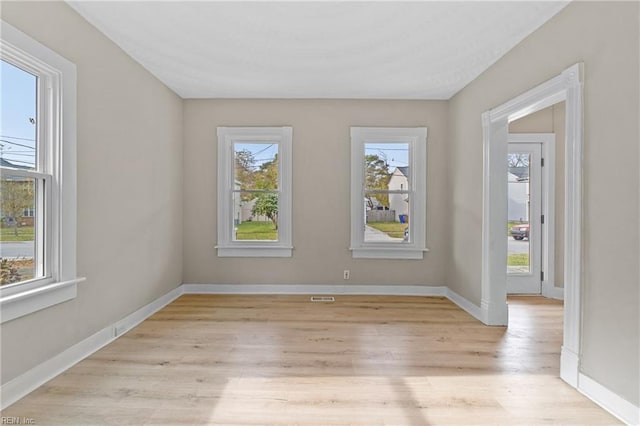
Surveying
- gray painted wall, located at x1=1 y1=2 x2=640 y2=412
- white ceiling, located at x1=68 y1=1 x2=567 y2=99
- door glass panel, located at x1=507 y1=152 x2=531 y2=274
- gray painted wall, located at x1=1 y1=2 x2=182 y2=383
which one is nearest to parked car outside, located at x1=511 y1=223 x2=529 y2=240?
door glass panel, located at x1=507 y1=152 x2=531 y2=274

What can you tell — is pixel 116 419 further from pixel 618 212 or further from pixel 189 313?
pixel 618 212

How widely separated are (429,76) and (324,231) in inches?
90.7

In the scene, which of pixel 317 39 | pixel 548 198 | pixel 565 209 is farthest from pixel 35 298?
pixel 548 198

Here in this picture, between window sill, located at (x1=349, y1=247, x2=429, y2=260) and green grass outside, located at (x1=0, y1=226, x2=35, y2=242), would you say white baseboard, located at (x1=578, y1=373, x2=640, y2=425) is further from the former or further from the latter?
green grass outside, located at (x1=0, y1=226, x2=35, y2=242)

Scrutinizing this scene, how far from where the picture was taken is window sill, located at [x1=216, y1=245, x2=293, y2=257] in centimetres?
477

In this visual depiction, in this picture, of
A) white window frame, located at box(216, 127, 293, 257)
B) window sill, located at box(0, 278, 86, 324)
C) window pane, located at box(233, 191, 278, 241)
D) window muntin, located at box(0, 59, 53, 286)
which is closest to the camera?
window sill, located at box(0, 278, 86, 324)

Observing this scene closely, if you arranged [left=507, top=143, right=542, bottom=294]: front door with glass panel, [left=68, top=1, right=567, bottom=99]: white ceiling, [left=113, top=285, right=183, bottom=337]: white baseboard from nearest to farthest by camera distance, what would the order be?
1. [left=68, top=1, right=567, bottom=99]: white ceiling
2. [left=113, top=285, right=183, bottom=337]: white baseboard
3. [left=507, top=143, right=542, bottom=294]: front door with glass panel

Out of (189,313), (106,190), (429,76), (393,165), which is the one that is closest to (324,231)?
(393,165)

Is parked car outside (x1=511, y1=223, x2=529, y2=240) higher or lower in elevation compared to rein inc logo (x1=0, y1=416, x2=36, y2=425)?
higher

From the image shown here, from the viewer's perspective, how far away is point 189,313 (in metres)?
3.92

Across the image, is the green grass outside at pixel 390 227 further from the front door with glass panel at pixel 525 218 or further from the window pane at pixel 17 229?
the window pane at pixel 17 229

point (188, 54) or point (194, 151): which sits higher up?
point (188, 54)

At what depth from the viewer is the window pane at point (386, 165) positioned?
15.8 feet

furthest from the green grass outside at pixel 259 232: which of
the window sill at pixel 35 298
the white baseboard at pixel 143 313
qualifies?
the window sill at pixel 35 298
